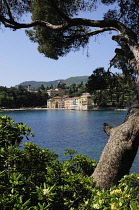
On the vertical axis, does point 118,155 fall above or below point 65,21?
below

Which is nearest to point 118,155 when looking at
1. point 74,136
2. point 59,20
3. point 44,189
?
point 44,189

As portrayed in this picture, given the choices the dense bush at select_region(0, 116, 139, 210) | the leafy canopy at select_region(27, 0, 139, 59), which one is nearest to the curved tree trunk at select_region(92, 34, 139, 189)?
the dense bush at select_region(0, 116, 139, 210)

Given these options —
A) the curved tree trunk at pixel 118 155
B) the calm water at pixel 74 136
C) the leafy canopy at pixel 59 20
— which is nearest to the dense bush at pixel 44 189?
the curved tree trunk at pixel 118 155

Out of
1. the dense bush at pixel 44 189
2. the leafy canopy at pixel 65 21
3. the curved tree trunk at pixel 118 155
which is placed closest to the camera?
the dense bush at pixel 44 189

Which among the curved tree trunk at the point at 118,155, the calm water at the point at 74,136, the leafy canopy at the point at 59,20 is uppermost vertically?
the leafy canopy at the point at 59,20

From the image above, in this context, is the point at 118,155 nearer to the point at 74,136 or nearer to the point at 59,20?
the point at 59,20

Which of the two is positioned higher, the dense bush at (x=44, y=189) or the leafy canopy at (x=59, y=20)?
the leafy canopy at (x=59, y=20)

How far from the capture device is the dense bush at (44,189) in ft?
4.67

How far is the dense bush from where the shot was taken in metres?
1.42

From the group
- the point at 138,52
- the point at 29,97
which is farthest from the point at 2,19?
the point at 29,97

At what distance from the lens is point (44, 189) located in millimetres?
1536

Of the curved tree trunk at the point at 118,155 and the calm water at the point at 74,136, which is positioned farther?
the calm water at the point at 74,136

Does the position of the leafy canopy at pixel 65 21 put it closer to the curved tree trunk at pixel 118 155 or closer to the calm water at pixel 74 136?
the curved tree trunk at pixel 118 155

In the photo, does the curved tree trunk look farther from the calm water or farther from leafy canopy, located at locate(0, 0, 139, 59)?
the calm water
